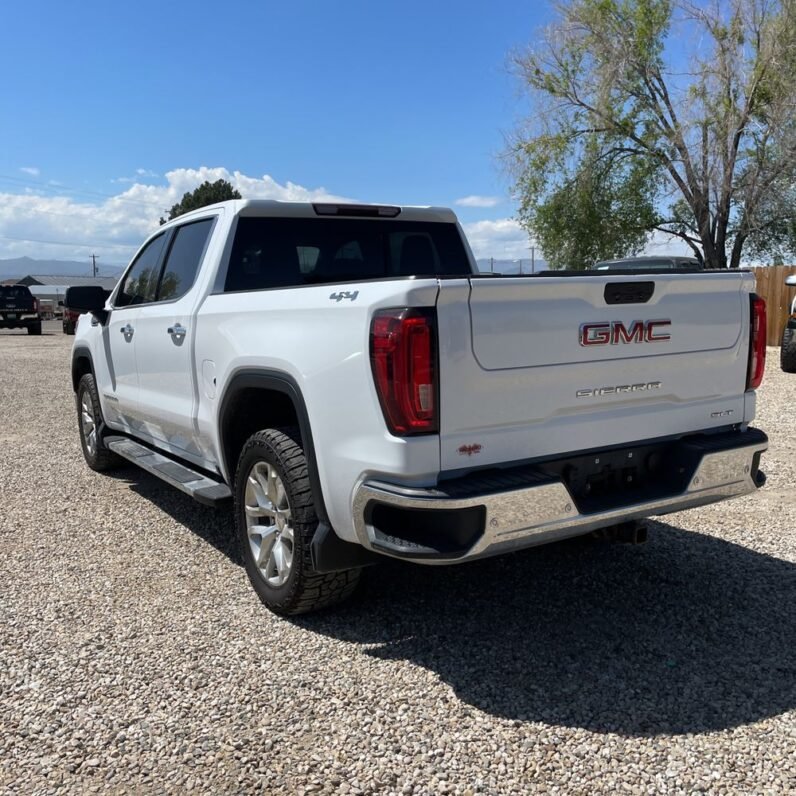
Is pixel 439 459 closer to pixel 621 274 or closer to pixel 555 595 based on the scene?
pixel 621 274

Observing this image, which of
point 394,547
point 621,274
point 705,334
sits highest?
point 621,274

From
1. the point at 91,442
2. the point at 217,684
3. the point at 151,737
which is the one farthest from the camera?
the point at 91,442

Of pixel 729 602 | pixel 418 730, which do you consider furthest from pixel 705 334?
pixel 418 730

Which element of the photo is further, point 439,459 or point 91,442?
point 91,442

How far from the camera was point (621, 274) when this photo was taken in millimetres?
3186

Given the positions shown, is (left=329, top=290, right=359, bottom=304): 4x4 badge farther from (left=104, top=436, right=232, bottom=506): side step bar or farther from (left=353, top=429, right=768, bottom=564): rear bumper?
(left=104, top=436, right=232, bottom=506): side step bar

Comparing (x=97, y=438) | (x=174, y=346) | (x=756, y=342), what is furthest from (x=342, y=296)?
(x=97, y=438)

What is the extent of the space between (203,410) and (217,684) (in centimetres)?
154

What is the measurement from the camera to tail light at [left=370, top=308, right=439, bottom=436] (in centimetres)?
278

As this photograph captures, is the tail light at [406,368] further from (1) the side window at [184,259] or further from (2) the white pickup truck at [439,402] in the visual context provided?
(1) the side window at [184,259]

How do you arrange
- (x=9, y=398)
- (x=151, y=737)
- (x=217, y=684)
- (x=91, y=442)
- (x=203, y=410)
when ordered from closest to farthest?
(x=151, y=737), (x=217, y=684), (x=203, y=410), (x=91, y=442), (x=9, y=398)

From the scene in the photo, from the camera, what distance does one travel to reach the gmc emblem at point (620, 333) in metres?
3.12

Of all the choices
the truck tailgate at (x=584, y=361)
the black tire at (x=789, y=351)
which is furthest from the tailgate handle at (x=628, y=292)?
the black tire at (x=789, y=351)

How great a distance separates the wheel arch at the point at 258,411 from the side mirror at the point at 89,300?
2202mm
